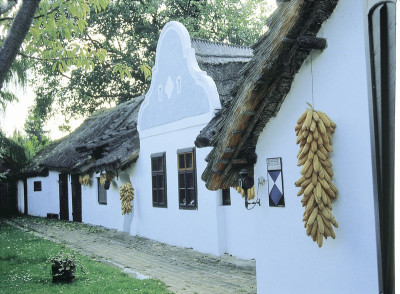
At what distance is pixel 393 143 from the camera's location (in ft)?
9.58

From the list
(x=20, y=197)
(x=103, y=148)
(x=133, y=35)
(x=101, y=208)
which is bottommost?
(x=101, y=208)

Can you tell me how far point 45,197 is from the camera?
73.2 feet

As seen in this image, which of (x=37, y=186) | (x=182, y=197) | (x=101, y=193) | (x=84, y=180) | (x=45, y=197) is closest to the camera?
(x=182, y=197)

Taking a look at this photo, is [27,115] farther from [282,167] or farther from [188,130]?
[282,167]

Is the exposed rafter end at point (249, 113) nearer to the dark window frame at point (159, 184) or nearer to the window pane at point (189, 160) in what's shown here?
the window pane at point (189, 160)

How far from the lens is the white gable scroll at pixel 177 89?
34.4ft

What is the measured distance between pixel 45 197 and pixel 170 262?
14644 millimetres

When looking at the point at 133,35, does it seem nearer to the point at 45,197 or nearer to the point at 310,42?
the point at 45,197

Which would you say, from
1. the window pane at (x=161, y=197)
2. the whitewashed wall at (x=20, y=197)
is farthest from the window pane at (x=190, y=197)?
the whitewashed wall at (x=20, y=197)

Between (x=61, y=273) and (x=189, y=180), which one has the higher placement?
(x=189, y=180)

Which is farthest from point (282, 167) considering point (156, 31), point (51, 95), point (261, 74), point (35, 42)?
point (51, 95)

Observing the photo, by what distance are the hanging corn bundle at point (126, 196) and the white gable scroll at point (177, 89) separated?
187 centimetres

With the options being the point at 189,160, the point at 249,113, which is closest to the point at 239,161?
the point at 249,113

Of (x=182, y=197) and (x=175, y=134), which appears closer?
(x=182, y=197)
